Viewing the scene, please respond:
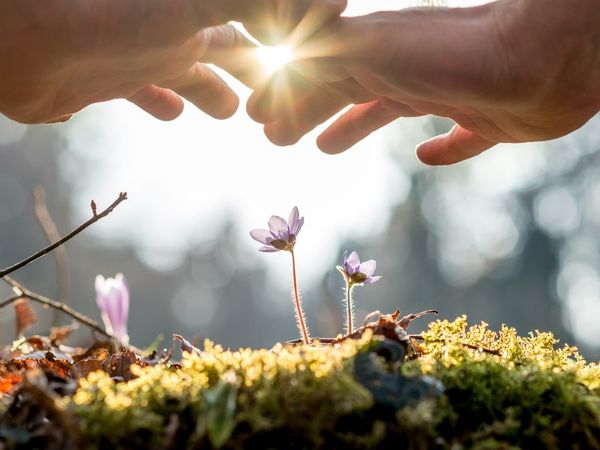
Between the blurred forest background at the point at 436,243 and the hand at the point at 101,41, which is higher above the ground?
the blurred forest background at the point at 436,243

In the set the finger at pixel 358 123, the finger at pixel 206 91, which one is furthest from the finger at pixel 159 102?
the finger at pixel 358 123

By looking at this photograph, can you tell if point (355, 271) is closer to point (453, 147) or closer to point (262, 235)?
point (262, 235)

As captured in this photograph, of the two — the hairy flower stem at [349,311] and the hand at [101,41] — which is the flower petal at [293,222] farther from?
the hand at [101,41]

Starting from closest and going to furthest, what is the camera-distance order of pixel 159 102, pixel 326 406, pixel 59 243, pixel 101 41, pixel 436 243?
pixel 326 406 → pixel 59 243 → pixel 101 41 → pixel 159 102 → pixel 436 243

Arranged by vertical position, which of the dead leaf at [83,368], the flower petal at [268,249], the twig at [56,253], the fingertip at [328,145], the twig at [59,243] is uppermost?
the fingertip at [328,145]

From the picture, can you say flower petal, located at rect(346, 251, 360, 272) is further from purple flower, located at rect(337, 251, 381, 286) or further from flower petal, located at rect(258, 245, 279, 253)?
flower petal, located at rect(258, 245, 279, 253)

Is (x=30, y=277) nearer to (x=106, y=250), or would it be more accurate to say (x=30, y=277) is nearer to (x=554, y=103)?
(x=106, y=250)

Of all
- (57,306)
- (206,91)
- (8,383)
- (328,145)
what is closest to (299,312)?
(57,306)

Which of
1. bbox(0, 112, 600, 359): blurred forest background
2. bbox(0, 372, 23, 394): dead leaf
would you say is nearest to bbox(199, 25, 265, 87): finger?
bbox(0, 372, 23, 394): dead leaf
